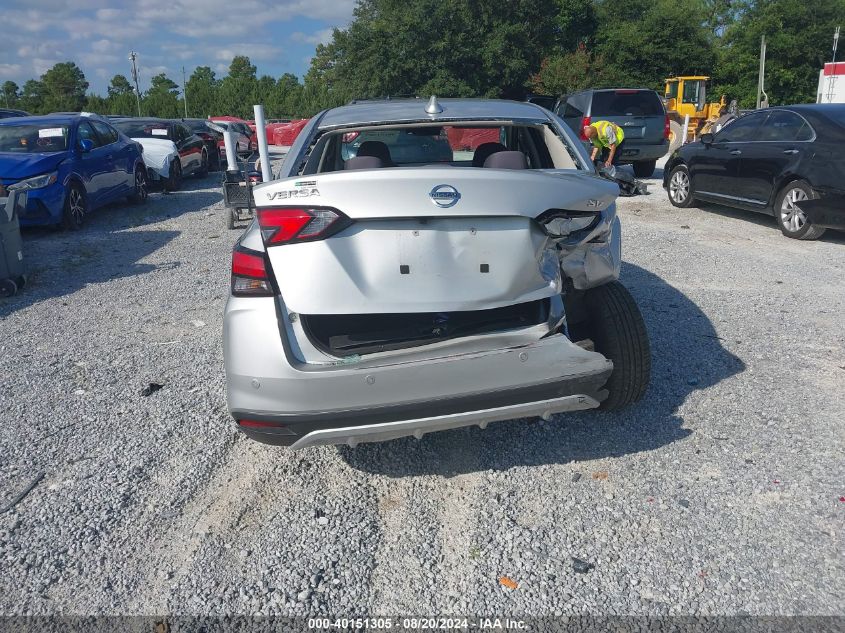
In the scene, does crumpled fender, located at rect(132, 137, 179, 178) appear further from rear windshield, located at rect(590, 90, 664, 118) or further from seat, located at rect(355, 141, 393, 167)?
seat, located at rect(355, 141, 393, 167)

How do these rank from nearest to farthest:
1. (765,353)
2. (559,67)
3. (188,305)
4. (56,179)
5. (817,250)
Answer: (765,353) → (188,305) → (817,250) → (56,179) → (559,67)

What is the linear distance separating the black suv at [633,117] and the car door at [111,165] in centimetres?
860

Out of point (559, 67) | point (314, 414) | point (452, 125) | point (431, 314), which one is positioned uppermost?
point (559, 67)

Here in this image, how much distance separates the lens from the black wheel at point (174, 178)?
45.0ft

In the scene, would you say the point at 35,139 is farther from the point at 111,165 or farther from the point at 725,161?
the point at 725,161

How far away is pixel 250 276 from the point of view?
9.18ft

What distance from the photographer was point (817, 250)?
760cm

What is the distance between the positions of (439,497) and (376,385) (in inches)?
29.0

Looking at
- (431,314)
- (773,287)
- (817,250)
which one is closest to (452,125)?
(431,314)

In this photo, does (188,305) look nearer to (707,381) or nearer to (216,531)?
(216,531)

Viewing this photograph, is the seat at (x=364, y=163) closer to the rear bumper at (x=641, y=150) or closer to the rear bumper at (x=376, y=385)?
the rear bumper at (x=376, y=385)

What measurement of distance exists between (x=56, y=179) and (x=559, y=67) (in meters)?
31.5

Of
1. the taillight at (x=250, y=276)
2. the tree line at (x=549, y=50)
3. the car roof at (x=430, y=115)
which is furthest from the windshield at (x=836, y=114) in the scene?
the tree line at (x=549, y=50)

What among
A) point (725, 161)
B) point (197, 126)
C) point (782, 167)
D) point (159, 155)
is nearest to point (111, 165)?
point (159, 155)
